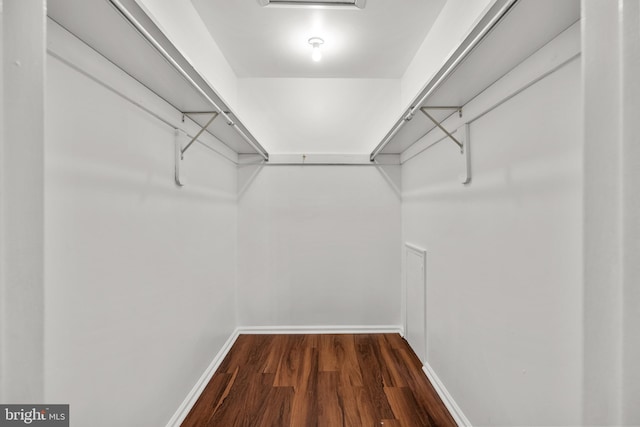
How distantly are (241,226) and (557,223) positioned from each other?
2461 millimetres

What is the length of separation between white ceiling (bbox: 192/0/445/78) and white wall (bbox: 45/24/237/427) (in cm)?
94

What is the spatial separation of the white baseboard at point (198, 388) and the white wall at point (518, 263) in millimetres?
1613

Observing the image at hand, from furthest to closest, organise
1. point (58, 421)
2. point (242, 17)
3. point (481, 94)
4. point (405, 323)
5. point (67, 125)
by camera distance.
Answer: point (405, 323), point (242, 17), point (481, 94), point (67, 125), point (58, 421)

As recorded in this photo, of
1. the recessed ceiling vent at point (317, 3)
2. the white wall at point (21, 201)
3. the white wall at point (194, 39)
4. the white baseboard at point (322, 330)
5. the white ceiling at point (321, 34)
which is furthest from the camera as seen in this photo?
the white baseboard at point (322, 330)

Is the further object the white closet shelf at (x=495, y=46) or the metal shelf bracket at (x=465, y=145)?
the metal shelf bracket at (x=465, y=145)

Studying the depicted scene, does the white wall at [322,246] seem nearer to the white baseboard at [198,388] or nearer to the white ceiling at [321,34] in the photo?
the white baseboard at [198,388]

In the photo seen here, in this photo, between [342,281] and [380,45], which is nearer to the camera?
[380,45]

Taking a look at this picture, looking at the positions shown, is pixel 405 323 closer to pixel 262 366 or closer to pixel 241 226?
pixel 262 366

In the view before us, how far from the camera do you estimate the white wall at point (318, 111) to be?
2785 millimetres

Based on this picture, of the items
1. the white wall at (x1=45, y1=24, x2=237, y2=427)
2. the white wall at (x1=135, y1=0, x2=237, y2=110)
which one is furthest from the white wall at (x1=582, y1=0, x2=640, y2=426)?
the white wall at (x1=45, y1=24, x2=237, y2=427)

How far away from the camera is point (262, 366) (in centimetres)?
216

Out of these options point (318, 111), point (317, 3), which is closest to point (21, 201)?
point (317, 3)

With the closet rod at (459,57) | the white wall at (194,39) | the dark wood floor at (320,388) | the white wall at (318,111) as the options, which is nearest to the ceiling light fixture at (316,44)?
the white wall at (318,111)

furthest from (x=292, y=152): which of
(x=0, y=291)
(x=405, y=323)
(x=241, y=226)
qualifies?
(x=0, y=291)
